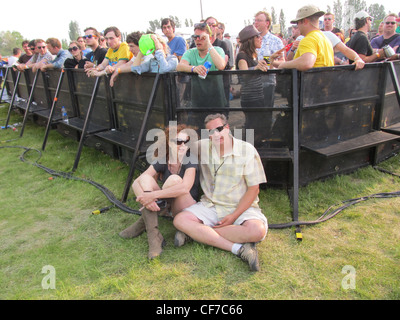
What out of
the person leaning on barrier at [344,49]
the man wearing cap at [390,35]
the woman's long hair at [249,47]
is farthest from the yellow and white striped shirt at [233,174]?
the man wearing cap at [390,35]

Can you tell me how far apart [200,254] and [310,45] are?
8.52 feet

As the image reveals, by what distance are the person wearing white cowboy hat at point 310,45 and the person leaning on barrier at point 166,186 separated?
1522 millimetres

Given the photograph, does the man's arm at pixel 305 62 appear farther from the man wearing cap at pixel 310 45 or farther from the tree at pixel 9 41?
the tree at pixel 9 41

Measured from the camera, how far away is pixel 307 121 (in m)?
4.11

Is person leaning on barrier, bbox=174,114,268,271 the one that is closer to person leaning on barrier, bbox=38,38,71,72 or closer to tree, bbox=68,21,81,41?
person leaning on barrier, bbox=38,38,71,72

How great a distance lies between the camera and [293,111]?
12.4 ft

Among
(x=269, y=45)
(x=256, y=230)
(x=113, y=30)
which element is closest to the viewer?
(x=256, y=230)

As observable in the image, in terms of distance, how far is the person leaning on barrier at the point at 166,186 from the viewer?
3258mm

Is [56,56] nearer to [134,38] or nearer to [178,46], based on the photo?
[178,46]

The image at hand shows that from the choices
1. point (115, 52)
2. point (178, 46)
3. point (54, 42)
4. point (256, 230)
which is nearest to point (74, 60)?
point (54, 42)

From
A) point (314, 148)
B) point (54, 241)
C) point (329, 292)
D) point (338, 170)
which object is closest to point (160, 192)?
point (54, 241)

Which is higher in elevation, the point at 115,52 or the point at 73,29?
the point at 73,29

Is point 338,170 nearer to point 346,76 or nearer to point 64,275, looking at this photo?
point 346,76

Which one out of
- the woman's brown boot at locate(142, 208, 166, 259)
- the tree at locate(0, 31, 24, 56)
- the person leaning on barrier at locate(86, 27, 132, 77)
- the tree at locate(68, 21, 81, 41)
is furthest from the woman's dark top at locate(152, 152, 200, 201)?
the tree at locate(68, 21, 81, 41)
